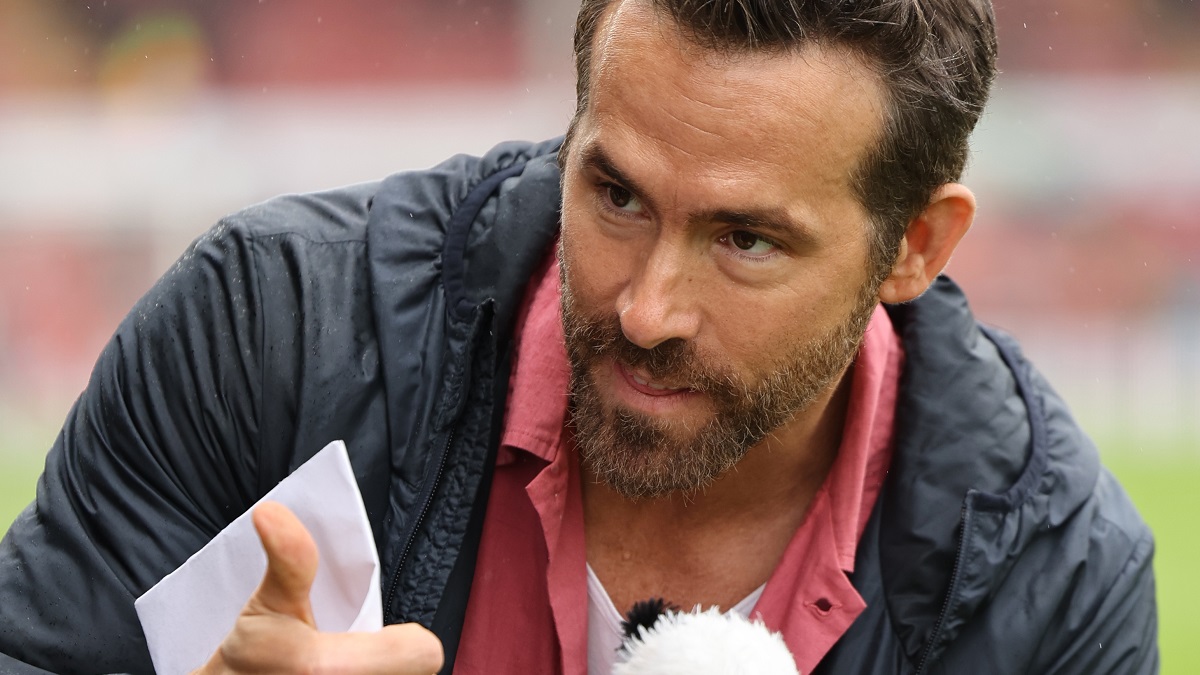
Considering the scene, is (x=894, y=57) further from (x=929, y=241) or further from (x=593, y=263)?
(x=593, y=263)

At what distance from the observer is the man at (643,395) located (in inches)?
80.4

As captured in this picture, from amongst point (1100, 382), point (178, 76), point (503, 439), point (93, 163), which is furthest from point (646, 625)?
point (178, 76)

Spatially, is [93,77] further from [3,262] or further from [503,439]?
[503,439]

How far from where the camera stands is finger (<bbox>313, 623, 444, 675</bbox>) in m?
1.43

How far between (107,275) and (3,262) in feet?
2.09

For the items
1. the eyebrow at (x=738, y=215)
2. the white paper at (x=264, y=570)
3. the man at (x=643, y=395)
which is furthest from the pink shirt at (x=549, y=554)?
the white paper at (x=264, y=570)

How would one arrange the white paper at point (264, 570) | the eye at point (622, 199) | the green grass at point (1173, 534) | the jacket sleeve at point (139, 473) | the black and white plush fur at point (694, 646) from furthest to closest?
the green grass at point (1173, 534)
the eye at point (622, 199)
the jacket sleeve at point (139, 473)
the black and white plush fur at point (694, 646)
the white paper at point (264, 570)

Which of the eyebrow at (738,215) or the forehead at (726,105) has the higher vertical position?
the forehead at (726,105)

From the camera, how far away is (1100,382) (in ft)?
28.8

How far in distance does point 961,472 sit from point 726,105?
75 cm

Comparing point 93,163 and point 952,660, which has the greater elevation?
point 952,660

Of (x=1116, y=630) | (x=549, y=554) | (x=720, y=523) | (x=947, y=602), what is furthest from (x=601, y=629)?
(x=1116, y=630)

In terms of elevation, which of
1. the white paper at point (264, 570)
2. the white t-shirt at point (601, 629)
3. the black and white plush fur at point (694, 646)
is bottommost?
the white t-shirt at point (601, 629)

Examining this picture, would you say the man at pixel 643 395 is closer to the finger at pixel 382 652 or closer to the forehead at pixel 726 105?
the forehead at pixel 726 105
